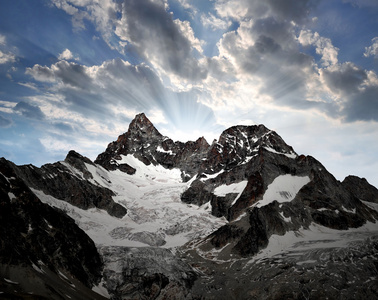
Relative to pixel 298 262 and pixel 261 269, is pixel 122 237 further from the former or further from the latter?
pixel 298 262

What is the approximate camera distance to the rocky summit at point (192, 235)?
46.7m

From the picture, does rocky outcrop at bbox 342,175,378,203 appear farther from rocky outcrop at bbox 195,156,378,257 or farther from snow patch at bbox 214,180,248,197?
snow patch at bbox 214,180,248,197

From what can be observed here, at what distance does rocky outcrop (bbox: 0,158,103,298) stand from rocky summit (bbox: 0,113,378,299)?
0.26 meters

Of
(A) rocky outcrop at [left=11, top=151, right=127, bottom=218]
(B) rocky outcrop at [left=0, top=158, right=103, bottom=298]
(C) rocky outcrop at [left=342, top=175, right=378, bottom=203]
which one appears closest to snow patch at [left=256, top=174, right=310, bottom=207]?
(C) rocky outcrop at [left=342, top=175, right=378, bottom=203]

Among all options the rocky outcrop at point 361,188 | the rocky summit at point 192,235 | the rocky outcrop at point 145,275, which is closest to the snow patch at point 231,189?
the rocky summit at point 192,235

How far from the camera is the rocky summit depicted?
4672 centimetres

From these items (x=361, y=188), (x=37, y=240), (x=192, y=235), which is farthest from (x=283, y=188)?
(x=37, y=240)

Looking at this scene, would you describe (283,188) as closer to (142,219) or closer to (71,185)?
(142,219)

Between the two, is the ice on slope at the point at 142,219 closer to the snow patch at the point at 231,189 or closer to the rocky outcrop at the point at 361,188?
the snow patch at the point at 231,189

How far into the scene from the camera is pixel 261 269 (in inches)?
2381

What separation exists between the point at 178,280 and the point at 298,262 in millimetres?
29758

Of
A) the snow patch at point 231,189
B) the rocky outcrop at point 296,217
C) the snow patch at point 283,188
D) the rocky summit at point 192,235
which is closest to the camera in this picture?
the rocky summit at point 192,235

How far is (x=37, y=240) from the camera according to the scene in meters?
48.4

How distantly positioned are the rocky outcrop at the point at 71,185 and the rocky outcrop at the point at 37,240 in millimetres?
46611
